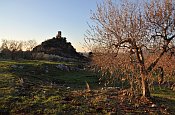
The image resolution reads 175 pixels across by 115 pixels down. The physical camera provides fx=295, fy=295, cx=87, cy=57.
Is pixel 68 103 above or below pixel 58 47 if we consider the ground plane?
below

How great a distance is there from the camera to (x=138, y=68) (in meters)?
20.2

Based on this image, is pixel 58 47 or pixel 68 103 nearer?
pixel 68 103

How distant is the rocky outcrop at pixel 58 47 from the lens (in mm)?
88250

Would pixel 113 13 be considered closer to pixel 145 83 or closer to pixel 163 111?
pixel 145 83

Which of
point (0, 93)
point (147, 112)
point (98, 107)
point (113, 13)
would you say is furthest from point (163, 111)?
point (0, 93)

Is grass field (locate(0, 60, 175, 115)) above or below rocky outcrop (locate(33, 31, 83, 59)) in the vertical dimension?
below

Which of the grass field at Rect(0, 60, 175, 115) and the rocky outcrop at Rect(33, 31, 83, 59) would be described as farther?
the rocky outcrop at Rect(33, 31, 83, 59)

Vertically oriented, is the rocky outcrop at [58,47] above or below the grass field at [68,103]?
above

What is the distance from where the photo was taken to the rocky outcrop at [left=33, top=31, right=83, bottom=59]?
88250 mm

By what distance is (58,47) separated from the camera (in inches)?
3654

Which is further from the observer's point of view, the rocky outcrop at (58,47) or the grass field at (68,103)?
the rocky outcrop at (58,47)

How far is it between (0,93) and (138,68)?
9.92 meters

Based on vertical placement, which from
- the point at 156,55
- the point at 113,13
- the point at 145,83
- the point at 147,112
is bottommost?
the point at 147,112

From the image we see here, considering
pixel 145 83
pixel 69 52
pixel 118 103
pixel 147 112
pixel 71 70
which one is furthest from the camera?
pixel 69 52
